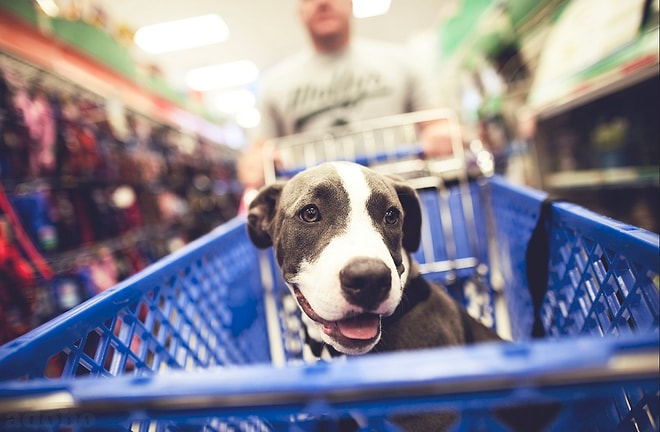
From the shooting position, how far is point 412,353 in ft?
1.27

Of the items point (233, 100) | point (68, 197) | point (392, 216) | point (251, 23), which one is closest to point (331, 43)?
point (392, 216)

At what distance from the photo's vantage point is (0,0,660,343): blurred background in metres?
1.89

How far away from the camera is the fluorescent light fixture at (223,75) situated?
7.73 meters

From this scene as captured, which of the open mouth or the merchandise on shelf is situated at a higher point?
the merchandise on shelf

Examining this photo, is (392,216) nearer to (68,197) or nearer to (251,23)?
(68,197)

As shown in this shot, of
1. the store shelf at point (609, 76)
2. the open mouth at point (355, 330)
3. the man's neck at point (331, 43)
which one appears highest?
the man's neck at point (331, 43)

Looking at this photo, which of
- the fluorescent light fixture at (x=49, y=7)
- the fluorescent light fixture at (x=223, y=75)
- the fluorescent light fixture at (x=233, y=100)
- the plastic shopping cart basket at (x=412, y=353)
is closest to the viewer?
the plastic shopping cart basket at (x=412, y=353)

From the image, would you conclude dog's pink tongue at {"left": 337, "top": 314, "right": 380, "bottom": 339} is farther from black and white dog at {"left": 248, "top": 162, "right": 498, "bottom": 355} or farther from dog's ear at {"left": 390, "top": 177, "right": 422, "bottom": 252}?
dog's ear at {"left": 390, "top": 177, "right": 422, "bottom": 252}

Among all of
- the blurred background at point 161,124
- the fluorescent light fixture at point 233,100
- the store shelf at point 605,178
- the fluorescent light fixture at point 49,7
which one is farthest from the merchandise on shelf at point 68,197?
the fluorescent light fixture at point 233,100

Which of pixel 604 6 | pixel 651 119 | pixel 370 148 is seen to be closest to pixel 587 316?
pixel 370 148

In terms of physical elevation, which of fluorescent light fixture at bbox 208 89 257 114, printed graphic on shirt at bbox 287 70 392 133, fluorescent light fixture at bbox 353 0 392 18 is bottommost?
printed graphic on shirt at bbox 287 70 392 133

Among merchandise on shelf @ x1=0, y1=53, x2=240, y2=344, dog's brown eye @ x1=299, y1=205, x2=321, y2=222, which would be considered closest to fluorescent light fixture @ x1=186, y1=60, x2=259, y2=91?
merchandise on shelf @ x1=0, y1=53, x2=240, y2=344

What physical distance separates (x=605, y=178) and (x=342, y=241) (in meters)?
1.90

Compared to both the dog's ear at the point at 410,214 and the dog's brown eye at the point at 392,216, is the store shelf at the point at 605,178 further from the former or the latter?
the dog's brown eye at the point at 392,216
